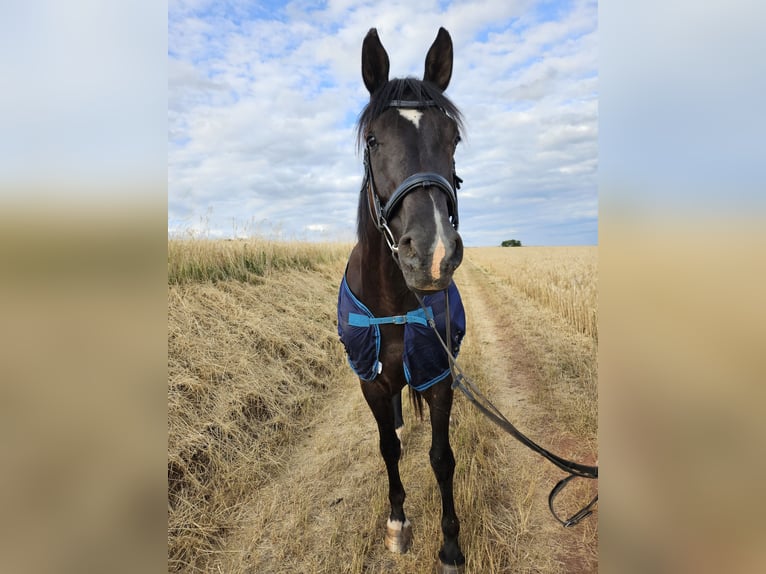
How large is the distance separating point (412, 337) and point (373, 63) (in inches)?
73.3

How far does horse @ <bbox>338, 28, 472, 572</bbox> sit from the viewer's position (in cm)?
187

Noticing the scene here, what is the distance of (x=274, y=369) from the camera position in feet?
18.2

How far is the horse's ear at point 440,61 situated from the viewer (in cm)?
264

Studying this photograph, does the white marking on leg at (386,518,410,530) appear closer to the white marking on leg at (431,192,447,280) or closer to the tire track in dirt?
the tire track in dirt

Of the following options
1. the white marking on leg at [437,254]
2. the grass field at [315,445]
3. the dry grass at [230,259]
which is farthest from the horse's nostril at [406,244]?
the dry grass at [230,259]

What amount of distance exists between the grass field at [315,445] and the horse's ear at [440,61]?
10.9ft

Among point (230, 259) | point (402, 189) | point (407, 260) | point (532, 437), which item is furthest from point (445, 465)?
point (230, 259)

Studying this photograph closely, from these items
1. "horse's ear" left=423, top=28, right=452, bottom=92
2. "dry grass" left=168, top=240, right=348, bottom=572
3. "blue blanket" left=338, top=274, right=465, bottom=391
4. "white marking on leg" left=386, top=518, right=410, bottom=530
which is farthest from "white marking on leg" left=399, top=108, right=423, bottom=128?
"dry grass" left=168, top=240, right=348, bottom=572

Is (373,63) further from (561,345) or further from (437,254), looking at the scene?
(561,345)
